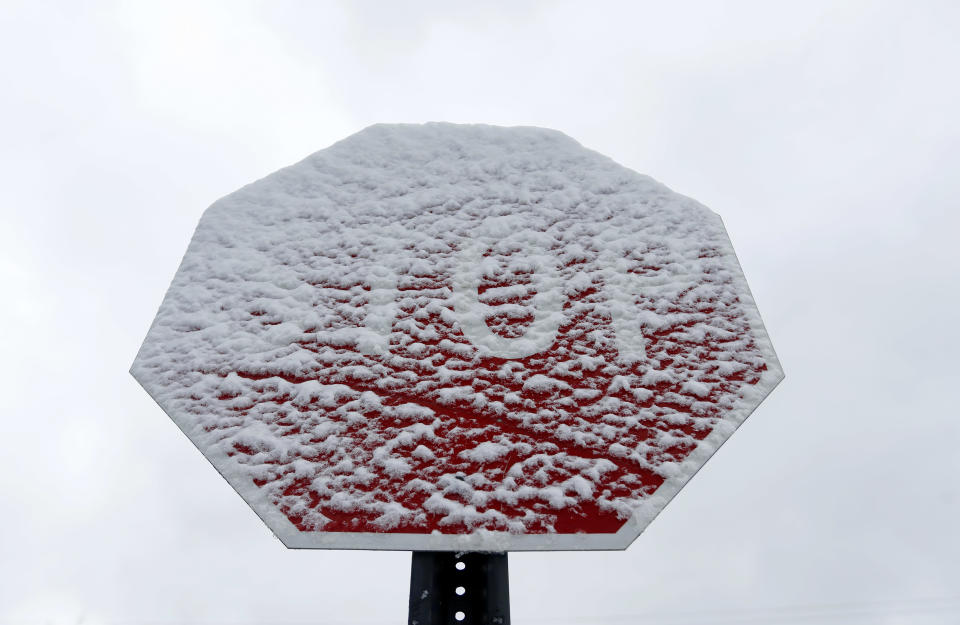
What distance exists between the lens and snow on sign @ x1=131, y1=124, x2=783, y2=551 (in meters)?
2.00

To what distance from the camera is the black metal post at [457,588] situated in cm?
238

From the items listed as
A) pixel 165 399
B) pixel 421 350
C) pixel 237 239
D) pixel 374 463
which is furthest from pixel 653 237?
pixel 165 399

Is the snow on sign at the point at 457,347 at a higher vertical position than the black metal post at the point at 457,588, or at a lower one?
higher

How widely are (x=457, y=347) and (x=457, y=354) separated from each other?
0.04 m

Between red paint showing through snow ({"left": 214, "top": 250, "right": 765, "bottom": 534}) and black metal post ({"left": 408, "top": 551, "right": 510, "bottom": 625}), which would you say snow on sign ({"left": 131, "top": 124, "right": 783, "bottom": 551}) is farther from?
black metal post ({"left": 408, "top": 551, "right": 510, "bottom": 625})

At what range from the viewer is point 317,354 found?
2523mm

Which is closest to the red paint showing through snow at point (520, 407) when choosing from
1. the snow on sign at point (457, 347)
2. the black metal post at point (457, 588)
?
the snow on sign at point (457, 347)

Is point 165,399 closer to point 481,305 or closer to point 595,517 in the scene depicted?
point 481,305

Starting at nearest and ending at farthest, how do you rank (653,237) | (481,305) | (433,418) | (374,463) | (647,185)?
(374,463), (433,418), (481,305), (653,237), (647,185)

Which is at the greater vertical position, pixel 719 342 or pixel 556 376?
pixel 719 342

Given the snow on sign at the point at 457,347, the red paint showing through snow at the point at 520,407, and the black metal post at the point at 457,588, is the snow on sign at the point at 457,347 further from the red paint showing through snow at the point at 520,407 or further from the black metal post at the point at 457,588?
the black metal post at the point at 457,588

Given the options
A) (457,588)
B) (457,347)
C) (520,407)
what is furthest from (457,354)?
(457,588)

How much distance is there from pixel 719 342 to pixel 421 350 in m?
1.08

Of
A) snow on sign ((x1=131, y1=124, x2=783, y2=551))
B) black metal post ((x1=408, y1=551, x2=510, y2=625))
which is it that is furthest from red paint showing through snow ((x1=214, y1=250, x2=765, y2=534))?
black metal post ((x1=408, y1=551, x2=510, y2=625))
